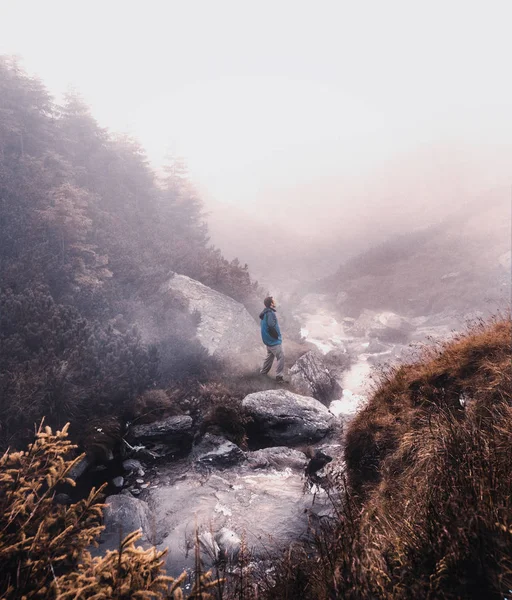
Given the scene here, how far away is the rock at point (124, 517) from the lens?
491 centimetres

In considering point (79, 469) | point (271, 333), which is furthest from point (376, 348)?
point (79, 469)

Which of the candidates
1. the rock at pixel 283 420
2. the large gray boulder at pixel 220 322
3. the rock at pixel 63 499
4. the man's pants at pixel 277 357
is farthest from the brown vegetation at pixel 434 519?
the large gray boulder at pixel 220 322

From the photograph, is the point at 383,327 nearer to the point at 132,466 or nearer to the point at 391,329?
the point at 391,329

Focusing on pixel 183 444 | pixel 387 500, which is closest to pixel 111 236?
pixel 183 444

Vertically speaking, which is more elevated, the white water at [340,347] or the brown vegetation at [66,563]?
the brown vegetation at [66,563]

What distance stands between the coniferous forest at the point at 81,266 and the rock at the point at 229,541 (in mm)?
3747

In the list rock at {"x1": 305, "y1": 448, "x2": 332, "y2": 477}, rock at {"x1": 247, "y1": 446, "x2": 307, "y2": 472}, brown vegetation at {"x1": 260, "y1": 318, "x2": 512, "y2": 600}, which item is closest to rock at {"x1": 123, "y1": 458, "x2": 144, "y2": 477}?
rock at {"x1": 247, "y1": 446, "x2": 307, "y2": 472}

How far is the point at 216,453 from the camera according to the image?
23.0 feet

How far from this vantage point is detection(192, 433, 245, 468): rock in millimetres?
6840

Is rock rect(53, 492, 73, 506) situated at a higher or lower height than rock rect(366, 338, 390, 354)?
higher

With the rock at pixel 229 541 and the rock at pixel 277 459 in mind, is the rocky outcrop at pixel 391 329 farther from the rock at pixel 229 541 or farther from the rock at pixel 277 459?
the rock at pixel 229 541

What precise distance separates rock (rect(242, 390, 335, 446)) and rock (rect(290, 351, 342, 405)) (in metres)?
2.01

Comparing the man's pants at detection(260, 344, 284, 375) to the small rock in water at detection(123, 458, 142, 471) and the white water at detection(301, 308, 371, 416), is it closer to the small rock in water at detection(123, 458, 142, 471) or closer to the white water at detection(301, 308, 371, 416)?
the white water at detection(301, 308, 371, 416)

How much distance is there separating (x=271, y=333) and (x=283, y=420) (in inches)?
102
